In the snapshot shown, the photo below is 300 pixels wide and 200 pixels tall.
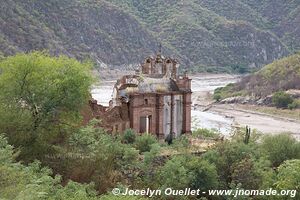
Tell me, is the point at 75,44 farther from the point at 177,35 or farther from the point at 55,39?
the point at 177,35

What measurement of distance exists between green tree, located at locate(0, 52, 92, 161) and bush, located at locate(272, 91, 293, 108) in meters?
76.5

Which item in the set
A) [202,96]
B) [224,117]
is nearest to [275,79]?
[202,96]

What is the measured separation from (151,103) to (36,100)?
9595 millimetres

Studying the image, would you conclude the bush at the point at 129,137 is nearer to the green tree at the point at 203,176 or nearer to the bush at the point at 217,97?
the green tree at the point at 203,176

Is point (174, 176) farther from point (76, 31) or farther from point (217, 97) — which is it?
point (76, 31)

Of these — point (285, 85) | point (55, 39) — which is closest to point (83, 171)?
point (285, 85)

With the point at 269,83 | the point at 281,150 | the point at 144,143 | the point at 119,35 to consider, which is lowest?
the point at 269,83

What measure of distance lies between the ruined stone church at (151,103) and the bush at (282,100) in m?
65.6

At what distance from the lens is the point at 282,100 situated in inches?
3831

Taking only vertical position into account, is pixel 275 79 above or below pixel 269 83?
above

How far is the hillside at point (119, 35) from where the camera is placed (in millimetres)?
119125

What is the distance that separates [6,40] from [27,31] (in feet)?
35.9

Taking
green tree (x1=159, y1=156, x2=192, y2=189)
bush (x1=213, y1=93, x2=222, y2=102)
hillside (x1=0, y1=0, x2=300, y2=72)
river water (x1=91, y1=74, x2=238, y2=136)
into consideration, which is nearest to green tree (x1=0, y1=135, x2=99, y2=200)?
green tree (x1=159, y1=156, x2=192, y2=189)

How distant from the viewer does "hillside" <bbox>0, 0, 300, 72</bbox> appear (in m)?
119
